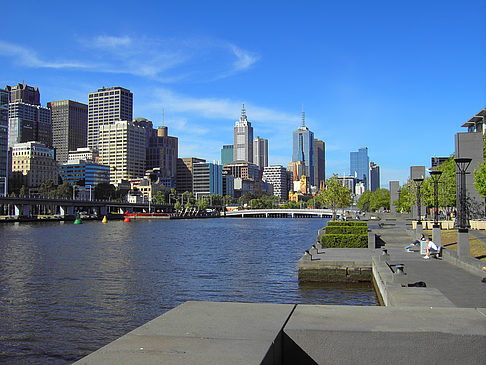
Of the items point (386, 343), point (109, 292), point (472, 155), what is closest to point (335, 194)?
point (472, 155)

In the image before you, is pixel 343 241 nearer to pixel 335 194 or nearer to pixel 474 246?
pixel 474 246

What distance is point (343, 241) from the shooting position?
1620 inches

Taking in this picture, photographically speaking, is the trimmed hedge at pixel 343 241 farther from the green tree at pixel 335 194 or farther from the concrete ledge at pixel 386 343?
the green tree at pixel 335 194

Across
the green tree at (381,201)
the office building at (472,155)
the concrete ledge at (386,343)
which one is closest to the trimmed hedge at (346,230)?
the office building at (472,155)

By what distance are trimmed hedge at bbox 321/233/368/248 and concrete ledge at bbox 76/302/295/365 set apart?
31.5 m

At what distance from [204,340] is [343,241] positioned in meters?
34.6

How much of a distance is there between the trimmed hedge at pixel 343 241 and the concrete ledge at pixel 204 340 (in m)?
31.5

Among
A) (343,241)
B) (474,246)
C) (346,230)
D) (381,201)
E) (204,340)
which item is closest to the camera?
(204,340)

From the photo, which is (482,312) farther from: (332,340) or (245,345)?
(245,345)

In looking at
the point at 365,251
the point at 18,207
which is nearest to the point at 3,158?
the point at 18,207

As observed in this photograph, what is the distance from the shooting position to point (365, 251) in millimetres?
36938

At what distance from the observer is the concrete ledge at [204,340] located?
276 inches

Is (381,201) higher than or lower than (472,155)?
lower

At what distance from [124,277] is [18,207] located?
138 metres
